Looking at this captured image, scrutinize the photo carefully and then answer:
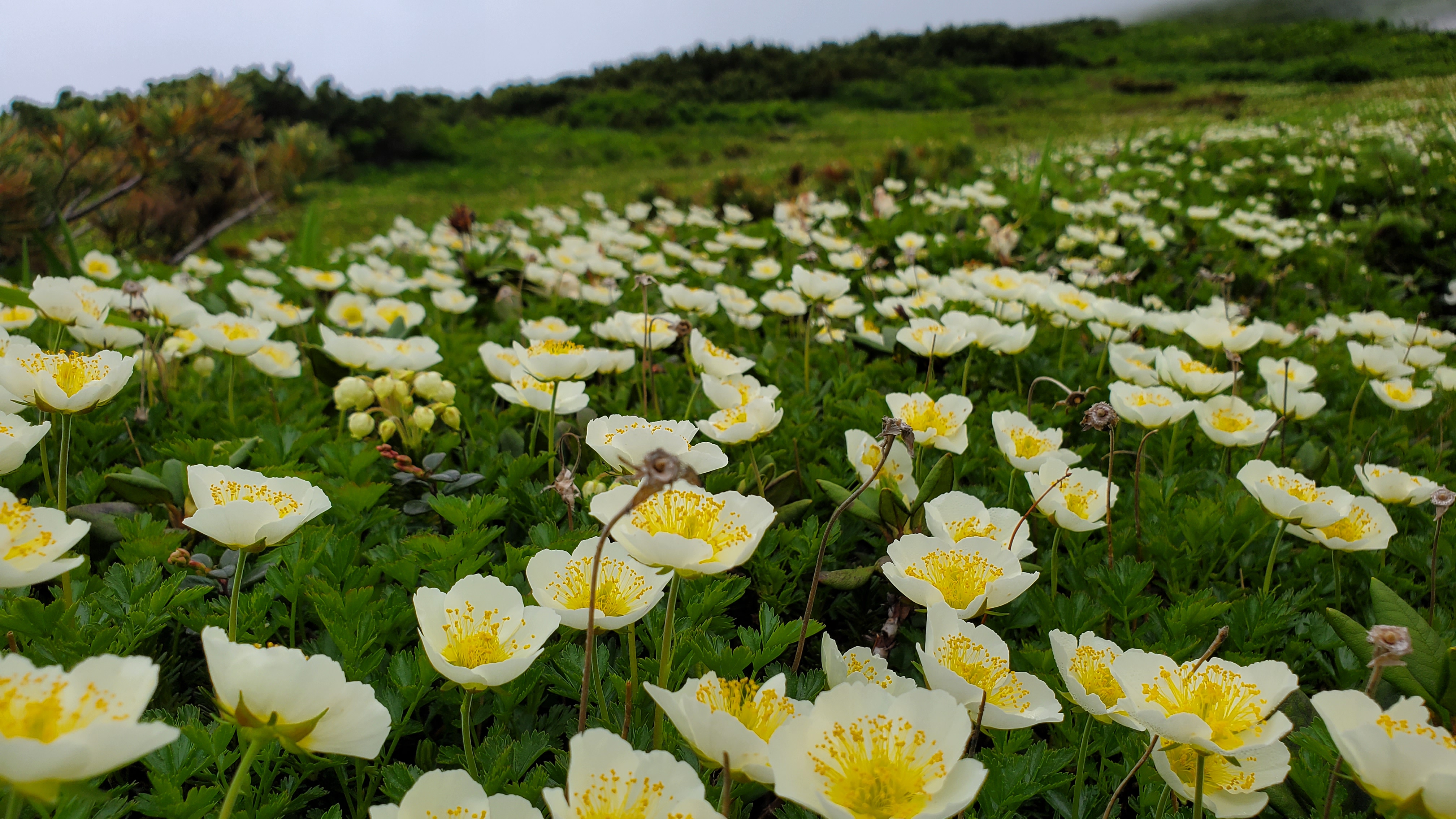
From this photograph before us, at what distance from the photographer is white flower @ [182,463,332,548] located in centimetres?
113

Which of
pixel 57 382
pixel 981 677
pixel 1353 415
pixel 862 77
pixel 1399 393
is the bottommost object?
pixel 1353 415

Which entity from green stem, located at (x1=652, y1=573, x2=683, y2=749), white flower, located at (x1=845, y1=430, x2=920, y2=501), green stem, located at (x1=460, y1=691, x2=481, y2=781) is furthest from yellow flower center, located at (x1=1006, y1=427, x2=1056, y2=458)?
green stem, located at (x1=460, y1=691, x2=481, y2=781)

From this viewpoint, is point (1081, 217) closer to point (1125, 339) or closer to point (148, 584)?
point (1125, 339)

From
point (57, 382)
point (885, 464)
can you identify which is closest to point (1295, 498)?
point (885, 464)

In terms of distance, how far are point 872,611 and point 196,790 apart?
49.1 inches

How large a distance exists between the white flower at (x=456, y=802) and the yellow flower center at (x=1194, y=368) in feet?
7.02

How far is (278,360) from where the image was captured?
2.45 metres

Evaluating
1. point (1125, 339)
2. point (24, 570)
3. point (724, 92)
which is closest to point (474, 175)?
point (724, 92)

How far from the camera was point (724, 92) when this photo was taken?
25.9 meters

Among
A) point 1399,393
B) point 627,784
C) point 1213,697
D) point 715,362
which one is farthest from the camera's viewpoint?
point 1399,393

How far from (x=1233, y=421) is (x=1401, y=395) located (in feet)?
2.88

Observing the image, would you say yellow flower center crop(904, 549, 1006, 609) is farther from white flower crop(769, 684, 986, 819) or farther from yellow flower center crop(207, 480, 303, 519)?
yellow flower center crop(207, 480, 303, 519)

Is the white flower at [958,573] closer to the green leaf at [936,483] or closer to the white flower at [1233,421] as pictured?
the green leaf at [936,483]

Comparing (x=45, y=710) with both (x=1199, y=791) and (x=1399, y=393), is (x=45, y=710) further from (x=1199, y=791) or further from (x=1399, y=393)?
(x=1399, y=393)
